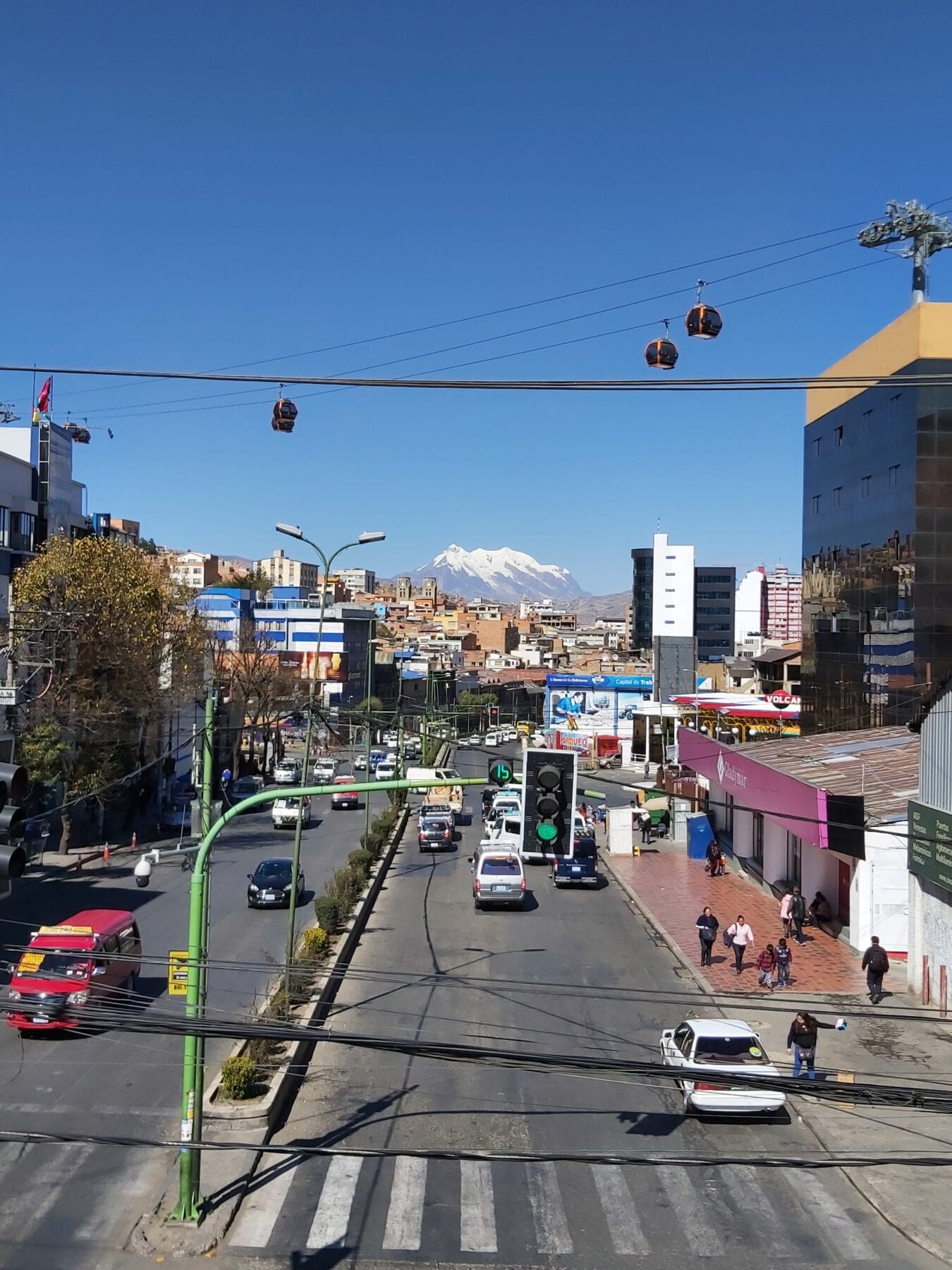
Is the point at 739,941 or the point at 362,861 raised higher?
the point at 739,941

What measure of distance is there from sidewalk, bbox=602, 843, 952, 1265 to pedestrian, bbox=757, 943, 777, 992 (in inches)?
8.2

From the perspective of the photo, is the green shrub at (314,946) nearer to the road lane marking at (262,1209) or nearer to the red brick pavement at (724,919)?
the red brick pavement at (724,919)

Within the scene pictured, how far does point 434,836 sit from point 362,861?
30.9 ft

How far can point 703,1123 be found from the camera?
15297mm

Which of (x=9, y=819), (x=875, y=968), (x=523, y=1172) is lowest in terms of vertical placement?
(x=523, y=1172)

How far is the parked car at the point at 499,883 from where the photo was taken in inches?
1192

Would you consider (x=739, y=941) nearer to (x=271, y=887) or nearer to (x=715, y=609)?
(x=271, y=887)

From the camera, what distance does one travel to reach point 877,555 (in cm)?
3928

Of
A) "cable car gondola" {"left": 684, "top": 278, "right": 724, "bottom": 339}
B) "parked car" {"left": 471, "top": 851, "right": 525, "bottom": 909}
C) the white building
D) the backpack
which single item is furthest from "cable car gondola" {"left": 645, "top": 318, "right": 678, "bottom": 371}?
the white building

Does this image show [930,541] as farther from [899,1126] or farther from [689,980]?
[899,1126]

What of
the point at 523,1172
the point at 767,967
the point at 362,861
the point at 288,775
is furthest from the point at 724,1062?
the point at 288,775

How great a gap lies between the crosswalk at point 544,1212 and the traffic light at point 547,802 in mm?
4169

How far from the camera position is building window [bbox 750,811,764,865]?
120 feet

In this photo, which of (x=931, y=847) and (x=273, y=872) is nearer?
(x=931, y=847)
